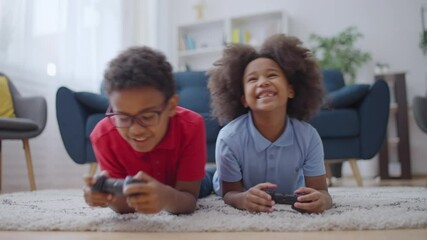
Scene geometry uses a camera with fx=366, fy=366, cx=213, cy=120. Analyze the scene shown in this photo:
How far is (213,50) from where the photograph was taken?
4082mm

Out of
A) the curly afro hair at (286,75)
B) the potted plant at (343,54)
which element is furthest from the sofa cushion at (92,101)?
the potted plant at (343,54)

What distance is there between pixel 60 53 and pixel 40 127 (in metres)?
0.89

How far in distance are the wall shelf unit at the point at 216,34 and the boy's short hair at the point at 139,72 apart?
3.15 metres

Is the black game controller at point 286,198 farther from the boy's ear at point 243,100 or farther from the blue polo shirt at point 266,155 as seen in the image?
the boy's ear at point 243,100

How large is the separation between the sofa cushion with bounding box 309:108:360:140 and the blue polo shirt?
90 cm

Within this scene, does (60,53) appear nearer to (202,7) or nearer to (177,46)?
(177,46)

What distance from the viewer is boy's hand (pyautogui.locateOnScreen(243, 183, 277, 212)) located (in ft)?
3.06

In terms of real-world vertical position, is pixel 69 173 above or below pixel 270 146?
below

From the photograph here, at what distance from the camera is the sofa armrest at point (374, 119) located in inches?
77.5

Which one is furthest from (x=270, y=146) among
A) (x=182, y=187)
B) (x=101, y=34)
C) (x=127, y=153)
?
(x=101, y=34)

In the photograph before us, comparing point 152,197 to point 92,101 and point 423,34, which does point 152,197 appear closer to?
point 92,101

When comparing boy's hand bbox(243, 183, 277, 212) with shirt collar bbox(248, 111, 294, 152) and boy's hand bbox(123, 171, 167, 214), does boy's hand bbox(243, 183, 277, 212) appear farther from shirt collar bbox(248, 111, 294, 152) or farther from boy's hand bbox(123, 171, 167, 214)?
boy's hand bbox(123, 171, 167, 214)

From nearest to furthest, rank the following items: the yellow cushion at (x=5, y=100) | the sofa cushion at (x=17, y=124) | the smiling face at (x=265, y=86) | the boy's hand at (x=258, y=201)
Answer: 1. the boy's hand at (x=258, y=201)
2. the smiling face at (x=265, y=86)
3. the sofa cushion at (x=17, y=124)
4. the yellow cushion at (x=5, y=100)

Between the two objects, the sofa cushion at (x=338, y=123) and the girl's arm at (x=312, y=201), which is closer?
the girl's arm at (x=312, y=201)
